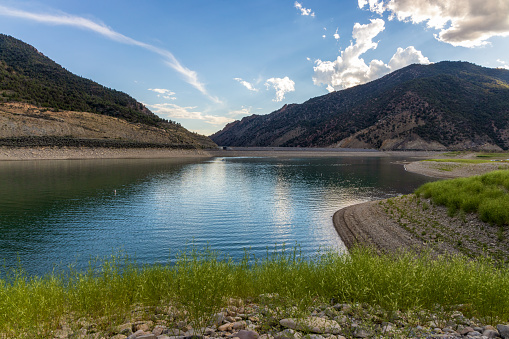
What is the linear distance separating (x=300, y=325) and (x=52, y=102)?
135298 mm

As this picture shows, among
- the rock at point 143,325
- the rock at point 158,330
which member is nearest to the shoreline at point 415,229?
the rock at point 158,330

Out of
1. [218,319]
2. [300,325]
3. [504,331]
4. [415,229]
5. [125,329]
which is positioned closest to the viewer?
[504,331]

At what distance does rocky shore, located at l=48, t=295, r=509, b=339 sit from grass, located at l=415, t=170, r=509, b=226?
1353 cm

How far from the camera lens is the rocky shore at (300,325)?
16.8 feet

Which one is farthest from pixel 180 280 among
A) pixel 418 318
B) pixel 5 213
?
pixel 5 213

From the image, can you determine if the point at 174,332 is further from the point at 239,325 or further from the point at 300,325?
the point at 300,325

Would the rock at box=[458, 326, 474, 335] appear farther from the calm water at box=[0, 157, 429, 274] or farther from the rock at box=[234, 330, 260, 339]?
the calm water at box=[0, 157, 429, 274]

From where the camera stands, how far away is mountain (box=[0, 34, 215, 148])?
306ft

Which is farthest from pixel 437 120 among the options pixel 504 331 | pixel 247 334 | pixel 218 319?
pixel 247 334

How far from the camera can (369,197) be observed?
34.0 metres

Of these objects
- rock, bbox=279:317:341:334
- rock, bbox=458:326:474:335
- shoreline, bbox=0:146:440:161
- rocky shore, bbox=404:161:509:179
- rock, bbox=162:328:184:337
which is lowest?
rock, bbox=162:328:184:337

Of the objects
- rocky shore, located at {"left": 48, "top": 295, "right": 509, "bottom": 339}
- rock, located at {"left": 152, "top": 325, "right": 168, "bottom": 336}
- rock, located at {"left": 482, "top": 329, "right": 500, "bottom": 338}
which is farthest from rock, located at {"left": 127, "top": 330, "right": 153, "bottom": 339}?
rock, located at {"left": 482, "top": 329, "right": 500, "bottom": 338}

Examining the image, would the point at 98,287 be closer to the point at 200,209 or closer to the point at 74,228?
the point at 74,228

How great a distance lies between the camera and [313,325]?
543 centimetres
